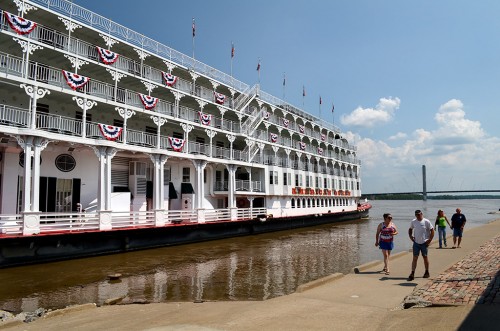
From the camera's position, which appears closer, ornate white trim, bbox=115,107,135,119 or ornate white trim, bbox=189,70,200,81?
ornate white trim, bbox=115,107,135,119

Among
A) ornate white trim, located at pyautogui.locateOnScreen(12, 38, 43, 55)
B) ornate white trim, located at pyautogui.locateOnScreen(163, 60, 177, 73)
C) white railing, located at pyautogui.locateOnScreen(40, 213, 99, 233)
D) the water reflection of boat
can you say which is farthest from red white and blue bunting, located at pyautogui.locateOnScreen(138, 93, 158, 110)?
white railing, located at pyautogui.locateOnScreen(40, 213, 99, 233)

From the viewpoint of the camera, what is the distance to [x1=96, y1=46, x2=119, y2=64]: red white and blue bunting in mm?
23797

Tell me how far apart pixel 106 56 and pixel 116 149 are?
622 centimetres

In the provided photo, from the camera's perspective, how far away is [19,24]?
19.4 metres

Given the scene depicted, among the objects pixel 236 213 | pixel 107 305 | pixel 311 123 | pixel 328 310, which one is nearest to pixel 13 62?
pixel 107 305

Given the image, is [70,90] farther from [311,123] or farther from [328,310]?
[311,123]

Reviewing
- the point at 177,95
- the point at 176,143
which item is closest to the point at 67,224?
the point at 176,143

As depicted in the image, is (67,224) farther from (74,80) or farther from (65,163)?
(74,80)

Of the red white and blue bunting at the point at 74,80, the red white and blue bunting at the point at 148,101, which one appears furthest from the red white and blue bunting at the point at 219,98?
the red white and blue bunting at the point at 74,80

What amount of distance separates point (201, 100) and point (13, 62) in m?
14.3

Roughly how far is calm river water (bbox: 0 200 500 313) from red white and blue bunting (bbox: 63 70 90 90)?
9863 mm

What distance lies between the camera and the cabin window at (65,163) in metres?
22.9

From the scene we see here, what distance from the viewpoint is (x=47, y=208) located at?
874 inches

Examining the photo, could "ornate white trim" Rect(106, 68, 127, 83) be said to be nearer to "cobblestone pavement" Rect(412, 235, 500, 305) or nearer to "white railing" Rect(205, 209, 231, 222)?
"white railing" Rect(205, 209, 231, 222)
